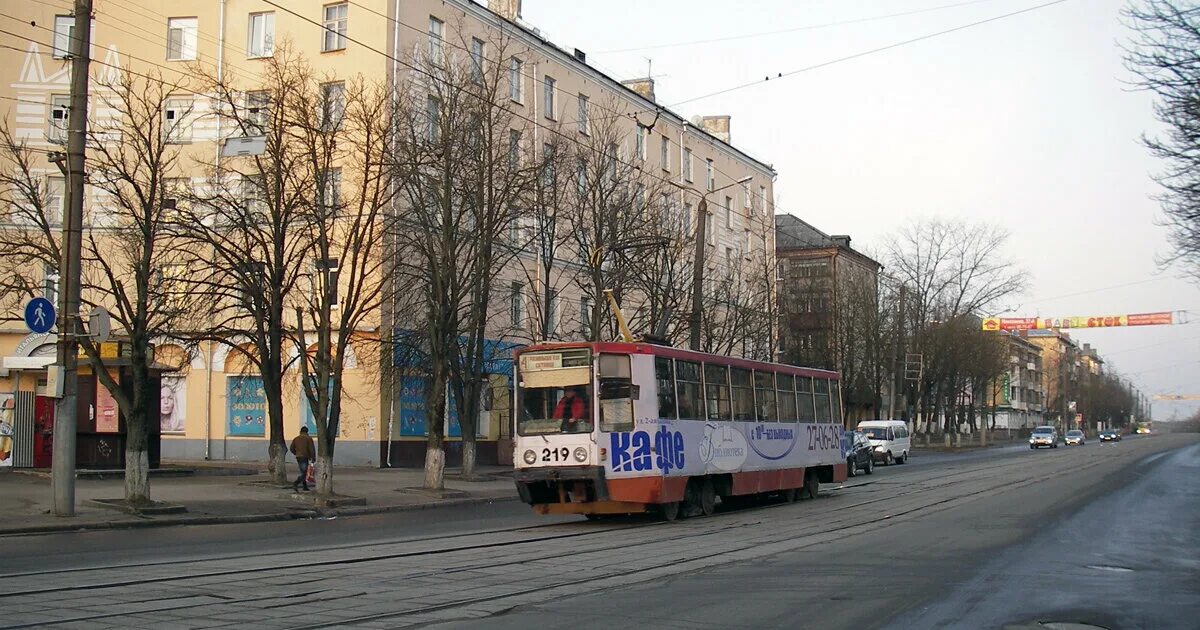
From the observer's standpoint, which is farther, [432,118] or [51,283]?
[51,283]

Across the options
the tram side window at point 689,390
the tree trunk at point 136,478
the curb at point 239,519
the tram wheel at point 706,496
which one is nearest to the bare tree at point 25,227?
the tree trunk at point 136,478

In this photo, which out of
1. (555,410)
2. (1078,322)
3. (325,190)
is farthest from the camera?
(1078,322)

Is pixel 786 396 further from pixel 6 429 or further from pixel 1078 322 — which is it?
pixel 1078 322

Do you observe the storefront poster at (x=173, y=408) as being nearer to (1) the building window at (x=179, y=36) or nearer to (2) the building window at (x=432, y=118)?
(1) the building window at (x=179, y=36)

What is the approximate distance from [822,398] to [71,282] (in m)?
18.0

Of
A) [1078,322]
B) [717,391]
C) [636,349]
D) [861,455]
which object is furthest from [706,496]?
[1078,322]

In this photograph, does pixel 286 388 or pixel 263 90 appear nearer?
pixel 263 90

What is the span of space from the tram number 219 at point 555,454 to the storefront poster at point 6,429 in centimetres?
1746

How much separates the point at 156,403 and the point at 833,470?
1832cm

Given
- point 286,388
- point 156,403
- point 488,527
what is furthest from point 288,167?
point 286,388

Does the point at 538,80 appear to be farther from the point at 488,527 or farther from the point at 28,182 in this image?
the point at 488,527

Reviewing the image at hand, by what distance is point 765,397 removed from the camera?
81.3 feet

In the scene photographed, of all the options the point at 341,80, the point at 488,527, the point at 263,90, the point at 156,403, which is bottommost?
the point at 488,527

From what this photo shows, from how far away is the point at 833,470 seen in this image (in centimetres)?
2895
